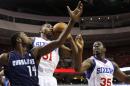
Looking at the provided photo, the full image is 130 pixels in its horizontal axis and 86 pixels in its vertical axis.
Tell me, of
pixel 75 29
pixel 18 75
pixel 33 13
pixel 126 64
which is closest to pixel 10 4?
pixel 33 13

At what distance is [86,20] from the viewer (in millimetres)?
22734

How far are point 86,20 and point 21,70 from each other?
19.4 meters

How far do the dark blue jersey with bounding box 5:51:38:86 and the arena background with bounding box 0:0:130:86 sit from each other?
16.5 m

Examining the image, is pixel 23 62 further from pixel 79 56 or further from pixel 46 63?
pixel 46 63

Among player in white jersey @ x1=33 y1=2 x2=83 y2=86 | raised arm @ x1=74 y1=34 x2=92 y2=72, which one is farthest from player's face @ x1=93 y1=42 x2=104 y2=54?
player in white jersey @ x1=33 y1=2 x2=83 y2=86

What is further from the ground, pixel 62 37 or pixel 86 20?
pixel 86 20

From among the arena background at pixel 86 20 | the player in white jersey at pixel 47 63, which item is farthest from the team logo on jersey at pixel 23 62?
the arena background at pixel 86 20

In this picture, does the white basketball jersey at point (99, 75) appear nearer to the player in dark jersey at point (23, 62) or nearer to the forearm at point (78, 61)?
the forearm at point (78, 61)

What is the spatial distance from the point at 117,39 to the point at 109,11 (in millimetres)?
2349

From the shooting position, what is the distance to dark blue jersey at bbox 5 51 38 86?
11.4ft

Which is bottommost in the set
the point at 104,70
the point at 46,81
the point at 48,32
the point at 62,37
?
the point at 46,81

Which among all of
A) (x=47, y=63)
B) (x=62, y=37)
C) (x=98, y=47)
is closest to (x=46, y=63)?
(x=47, y=63)

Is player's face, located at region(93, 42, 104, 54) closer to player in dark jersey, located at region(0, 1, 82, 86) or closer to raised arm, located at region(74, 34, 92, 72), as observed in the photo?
raised arm, located at region(74, 34, 92, 72)

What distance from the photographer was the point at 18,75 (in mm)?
3490
